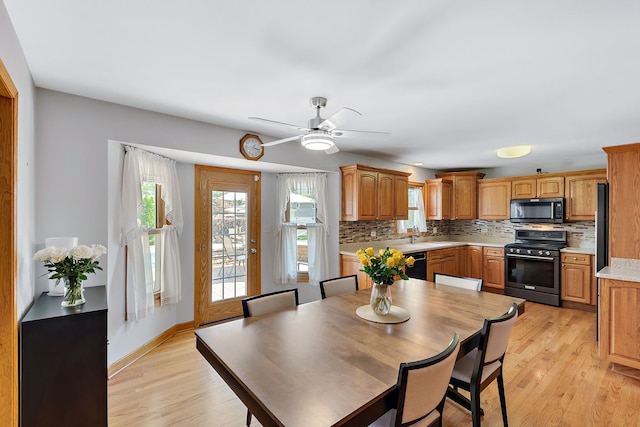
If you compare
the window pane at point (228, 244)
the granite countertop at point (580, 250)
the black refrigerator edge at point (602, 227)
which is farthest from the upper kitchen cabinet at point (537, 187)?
the window pane at point (228, 244)

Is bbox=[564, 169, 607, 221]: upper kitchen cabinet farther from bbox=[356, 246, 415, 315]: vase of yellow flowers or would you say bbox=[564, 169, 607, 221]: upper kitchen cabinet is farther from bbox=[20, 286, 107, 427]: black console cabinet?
bbox=[20, 286, 107, 427]: black console cabinet

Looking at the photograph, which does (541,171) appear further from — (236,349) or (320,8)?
(236,349)

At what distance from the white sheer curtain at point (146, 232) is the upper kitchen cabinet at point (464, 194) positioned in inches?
188

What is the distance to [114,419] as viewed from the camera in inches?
78.4

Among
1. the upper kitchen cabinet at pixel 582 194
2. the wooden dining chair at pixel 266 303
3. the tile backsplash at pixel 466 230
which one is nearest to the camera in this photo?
the wooden dining chair at pixel 266 303

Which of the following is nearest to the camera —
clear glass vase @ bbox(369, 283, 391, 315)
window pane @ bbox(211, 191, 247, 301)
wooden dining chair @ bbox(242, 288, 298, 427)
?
clear glass vase @ bbox(369, 283, 391, 315)

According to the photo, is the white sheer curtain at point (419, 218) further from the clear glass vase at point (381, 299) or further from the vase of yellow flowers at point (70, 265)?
the vase of yellow flowers at point (70, 265)

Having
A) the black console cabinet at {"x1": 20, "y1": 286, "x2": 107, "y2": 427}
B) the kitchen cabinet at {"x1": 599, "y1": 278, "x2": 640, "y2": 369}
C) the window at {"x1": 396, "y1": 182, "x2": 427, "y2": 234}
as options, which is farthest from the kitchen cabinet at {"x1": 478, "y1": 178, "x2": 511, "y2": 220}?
the black console cabinet at {"x1": 20, "y1": 286, "x2": 107, "y2": 427}

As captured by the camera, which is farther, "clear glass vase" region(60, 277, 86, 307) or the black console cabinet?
"clear glass vase" region(60, 277, 86, 307)

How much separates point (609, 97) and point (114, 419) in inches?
171

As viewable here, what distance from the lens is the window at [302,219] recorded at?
4191 millimetres

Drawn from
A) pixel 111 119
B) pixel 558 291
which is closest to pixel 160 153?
pixel 111 119

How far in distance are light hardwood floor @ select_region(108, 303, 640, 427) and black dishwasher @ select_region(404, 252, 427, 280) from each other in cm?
156

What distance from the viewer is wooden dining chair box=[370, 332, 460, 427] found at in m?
1.12
